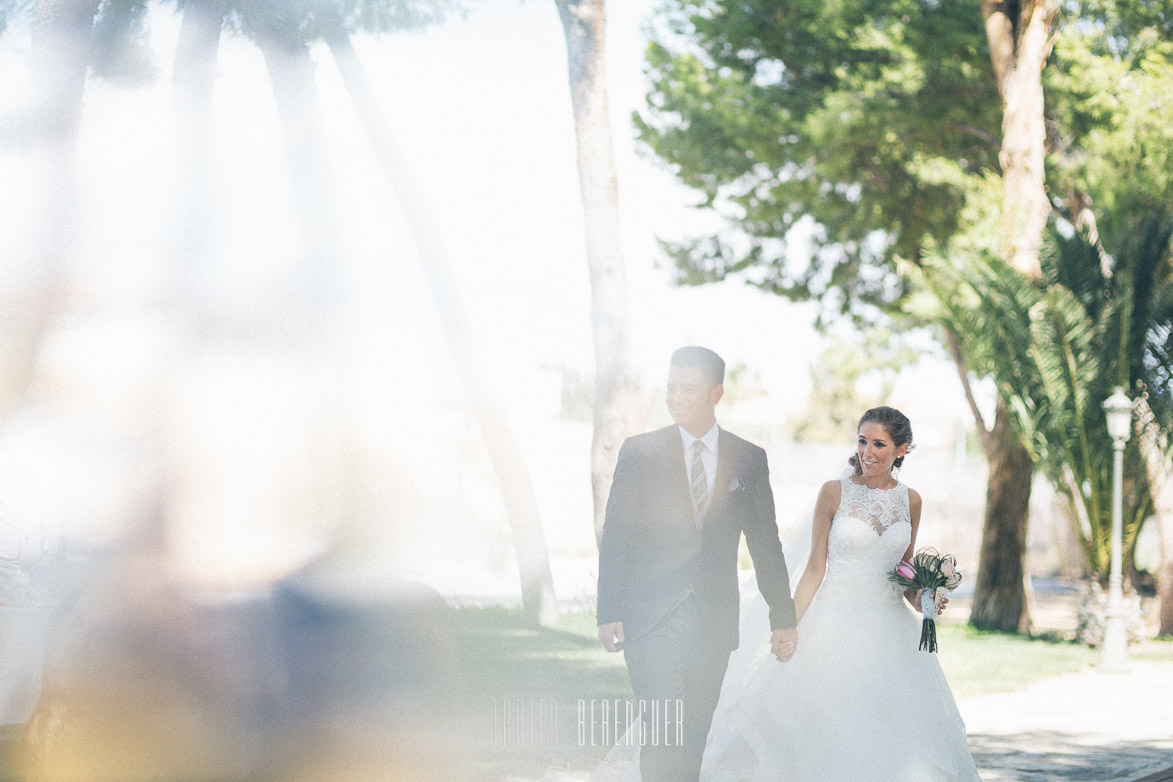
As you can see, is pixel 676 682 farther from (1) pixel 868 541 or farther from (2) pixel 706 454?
(1) pixel 868 541

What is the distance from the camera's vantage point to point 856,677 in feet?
19.4

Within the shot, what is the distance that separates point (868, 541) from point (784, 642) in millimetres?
824

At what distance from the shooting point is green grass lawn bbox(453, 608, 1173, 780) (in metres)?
6.89

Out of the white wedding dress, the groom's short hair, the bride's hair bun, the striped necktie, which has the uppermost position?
the groom's short hair

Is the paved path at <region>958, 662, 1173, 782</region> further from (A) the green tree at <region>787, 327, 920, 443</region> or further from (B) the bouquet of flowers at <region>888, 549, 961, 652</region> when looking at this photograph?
(A) the green tree at <region>787, 327, 920, 443</region>

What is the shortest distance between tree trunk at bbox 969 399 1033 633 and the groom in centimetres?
1240

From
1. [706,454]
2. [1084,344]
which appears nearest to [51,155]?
[706,454]

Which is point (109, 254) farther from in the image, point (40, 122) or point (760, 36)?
point (760, 36)

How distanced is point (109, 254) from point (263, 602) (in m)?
2.88

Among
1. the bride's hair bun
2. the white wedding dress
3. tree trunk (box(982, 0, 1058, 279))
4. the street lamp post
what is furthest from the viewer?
tree trunk (box(982, 0, 1058, 279))

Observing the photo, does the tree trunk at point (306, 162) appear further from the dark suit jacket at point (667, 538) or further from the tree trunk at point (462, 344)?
the dark suit jacket at point (667, 538)

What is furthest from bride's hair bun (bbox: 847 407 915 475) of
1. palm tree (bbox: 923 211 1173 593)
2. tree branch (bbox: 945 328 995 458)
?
tree branch (bbox: 945 328 995 458)

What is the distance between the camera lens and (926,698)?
5887 mm

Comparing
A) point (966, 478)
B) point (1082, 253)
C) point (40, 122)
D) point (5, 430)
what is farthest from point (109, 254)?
point (966, 478)
